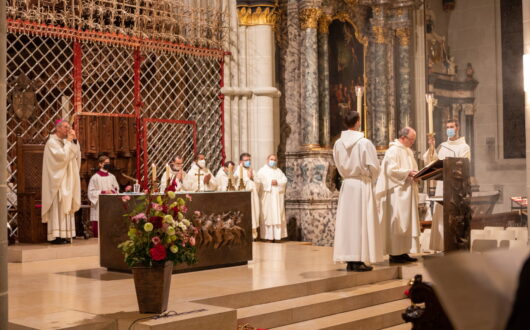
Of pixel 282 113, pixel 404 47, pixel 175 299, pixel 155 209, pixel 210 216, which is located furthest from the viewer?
pixel 404 47

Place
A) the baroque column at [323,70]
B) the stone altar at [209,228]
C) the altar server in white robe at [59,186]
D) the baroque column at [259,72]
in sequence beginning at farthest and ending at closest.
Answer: the baroque column at [323,70] < the baroque column at [259,72] < the altar server in white robe at [59,186] < the stone altar at [209,228]

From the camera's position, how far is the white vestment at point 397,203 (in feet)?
29.7

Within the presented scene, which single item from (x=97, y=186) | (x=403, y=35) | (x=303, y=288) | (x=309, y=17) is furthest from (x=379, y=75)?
(x=303, y=288)

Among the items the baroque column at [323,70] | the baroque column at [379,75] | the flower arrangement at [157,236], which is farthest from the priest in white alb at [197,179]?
the flower arrangement at [157,236]

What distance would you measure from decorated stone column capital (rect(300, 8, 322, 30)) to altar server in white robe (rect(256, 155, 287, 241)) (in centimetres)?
292

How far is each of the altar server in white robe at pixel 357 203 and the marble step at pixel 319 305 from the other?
1.32 feet

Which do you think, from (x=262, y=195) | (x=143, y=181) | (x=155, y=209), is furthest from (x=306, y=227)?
(x=155, y=209)

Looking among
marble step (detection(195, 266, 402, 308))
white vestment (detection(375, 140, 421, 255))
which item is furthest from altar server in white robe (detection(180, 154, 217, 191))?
marble step (detection(195, 266, 402, 308))

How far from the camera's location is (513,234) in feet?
30.1

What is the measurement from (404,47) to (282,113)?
3811mm

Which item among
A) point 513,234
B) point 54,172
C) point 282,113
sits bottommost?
point 513,234

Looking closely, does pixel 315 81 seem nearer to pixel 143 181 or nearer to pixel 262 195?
pixel 262 195

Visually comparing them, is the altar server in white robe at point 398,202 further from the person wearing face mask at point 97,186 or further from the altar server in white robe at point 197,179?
the person wearing face mask at point 97,186

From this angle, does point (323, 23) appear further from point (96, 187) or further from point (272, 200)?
point (96, 187)
